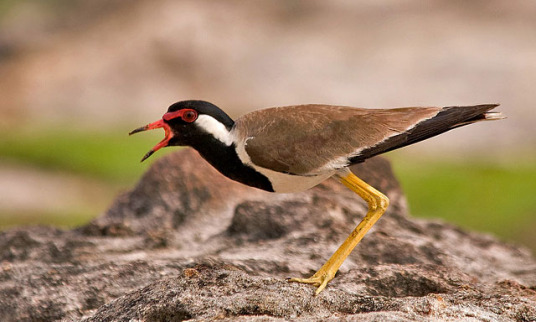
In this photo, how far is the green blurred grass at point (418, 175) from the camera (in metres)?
14.5

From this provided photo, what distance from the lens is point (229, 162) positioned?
536cm

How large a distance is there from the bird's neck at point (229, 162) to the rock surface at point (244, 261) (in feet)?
1.86

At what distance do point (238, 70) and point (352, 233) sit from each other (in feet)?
63.2

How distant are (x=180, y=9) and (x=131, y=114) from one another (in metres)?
4.88

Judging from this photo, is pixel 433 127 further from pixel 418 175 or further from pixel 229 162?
pixel 418 175

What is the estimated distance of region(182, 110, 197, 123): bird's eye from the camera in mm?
5344

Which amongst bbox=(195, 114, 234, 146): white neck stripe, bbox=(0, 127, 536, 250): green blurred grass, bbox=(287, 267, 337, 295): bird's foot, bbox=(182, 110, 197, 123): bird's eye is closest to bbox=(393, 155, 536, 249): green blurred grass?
bbox=(0, 127, 536, 250): green blurred grass

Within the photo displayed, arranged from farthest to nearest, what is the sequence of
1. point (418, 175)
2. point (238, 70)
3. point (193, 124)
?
point (238, 70) → point (418, 175) → point (193, 124)

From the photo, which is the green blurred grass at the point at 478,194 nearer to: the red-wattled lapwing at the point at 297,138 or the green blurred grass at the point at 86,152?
the green blurred grass at the point at 86,152

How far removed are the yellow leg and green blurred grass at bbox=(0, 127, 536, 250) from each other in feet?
29.0

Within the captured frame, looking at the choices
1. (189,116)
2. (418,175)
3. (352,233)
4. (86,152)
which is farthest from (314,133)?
(86,152)

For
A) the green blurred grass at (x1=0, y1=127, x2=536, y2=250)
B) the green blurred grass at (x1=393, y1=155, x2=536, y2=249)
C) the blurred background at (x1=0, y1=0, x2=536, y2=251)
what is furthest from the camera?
the blurred background at (x1=0, y1=0, x2=536, y2=251)

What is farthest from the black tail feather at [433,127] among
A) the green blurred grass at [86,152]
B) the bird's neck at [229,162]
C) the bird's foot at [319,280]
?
the green blurred grass at [86,152]

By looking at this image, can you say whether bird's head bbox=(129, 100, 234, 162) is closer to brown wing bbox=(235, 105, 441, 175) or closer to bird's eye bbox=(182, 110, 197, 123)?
bird's eye bbox=(182, 110, 197, 123)
